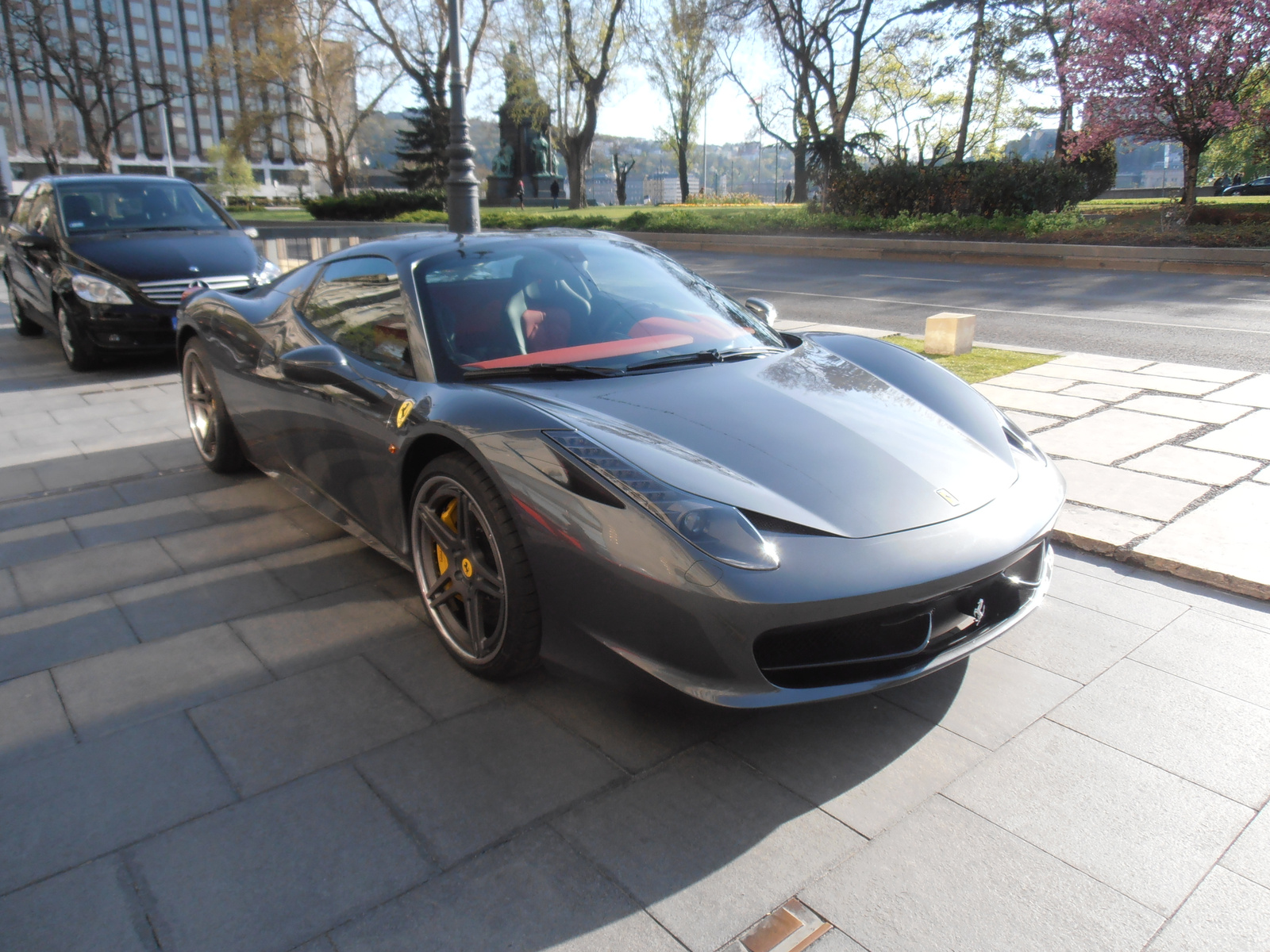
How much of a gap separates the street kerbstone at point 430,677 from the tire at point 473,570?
5 centimetres

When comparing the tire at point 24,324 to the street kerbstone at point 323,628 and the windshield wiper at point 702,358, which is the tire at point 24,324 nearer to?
the street kerbstone at point 323,628

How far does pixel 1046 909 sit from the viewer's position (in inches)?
74.4

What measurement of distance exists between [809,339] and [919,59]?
106 feet

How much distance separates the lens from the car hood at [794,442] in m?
2.37

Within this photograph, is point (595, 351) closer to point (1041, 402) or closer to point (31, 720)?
point (31, 720)

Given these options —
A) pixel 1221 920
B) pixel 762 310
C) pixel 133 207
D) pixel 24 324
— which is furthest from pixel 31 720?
pixel 24 324

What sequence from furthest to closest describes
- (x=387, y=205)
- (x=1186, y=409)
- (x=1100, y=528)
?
(x=387, y=205) → (x=1186, y=409) → (x=1100, y=528)

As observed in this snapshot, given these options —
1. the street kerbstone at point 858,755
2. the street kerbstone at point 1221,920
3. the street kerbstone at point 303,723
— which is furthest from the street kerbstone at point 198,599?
the street kerbstone at point 1221,920

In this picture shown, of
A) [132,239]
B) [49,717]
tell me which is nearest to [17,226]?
[132,239]

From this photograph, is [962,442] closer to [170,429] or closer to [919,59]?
[170,429]

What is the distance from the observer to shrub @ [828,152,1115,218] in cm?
1908

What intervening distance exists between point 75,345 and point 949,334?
24.4 ft

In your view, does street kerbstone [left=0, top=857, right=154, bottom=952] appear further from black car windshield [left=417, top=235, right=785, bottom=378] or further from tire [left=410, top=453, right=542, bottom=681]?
black car windshield [left=417, top=235, right=785, bottom=378]

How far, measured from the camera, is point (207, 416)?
500cm
